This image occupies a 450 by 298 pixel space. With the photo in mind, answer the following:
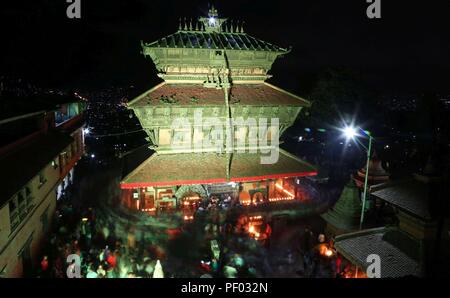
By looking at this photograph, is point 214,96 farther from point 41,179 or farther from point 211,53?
point 41,179

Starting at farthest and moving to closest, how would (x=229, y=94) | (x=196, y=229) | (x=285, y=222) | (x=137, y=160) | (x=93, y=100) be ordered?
1. (x=93, y=100)
2. (x=137, y=160)
3. (x=229, y=94)
4. (x=285, y=222)
5. (x=196, y=229)

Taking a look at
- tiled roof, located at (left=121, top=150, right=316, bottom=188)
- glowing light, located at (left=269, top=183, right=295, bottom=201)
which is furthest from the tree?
tiled roof, located at (left=121, top=150, right=316, bottom=188)

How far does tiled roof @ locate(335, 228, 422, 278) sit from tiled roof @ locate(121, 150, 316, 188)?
881 centimetres

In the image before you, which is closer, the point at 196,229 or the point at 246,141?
the point at 196,229

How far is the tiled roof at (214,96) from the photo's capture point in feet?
60.8

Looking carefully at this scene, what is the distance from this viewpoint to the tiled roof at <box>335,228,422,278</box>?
9.30 m

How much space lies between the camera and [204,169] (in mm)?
19250

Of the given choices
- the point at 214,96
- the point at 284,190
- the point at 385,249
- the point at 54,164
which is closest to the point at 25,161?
the point at 54,164

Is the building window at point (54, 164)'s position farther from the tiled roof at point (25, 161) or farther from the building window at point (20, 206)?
the building window at point (20, 206)

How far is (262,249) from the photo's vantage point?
1572cm

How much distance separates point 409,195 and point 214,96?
12.9 meters
